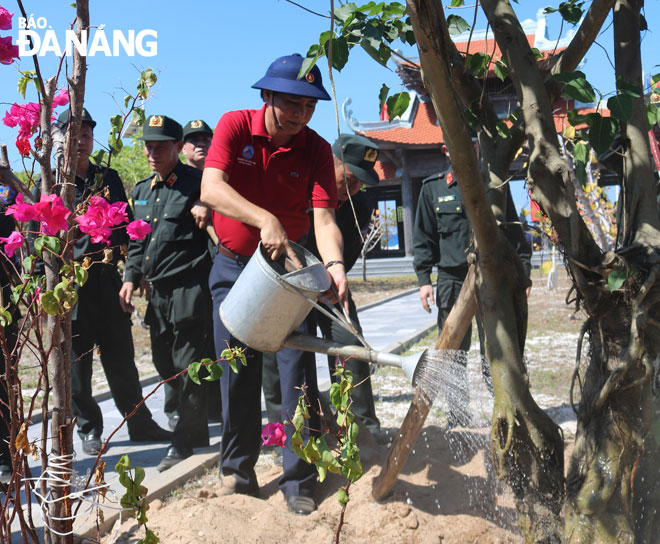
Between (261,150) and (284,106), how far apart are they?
276 millimetres

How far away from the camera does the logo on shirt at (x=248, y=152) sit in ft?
9.55

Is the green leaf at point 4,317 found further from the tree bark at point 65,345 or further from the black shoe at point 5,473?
the black shoe at point 5,473

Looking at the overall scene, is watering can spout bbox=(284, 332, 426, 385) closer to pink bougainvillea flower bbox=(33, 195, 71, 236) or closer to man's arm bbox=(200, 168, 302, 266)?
man's arm bbox=(200, 168, 302, 266)

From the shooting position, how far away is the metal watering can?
210cm

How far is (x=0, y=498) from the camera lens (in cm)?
338

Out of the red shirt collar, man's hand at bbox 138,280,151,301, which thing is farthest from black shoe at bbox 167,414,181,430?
the red shirt collar

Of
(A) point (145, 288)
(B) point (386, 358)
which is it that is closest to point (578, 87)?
(B) point (386, 358)

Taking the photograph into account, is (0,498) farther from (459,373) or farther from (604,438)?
(604,438)

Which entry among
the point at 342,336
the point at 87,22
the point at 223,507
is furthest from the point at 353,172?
the point at 87,22

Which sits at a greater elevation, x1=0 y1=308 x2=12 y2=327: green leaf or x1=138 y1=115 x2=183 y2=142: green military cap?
x1=138 y1=115 x2=183 y2=142: green military cap

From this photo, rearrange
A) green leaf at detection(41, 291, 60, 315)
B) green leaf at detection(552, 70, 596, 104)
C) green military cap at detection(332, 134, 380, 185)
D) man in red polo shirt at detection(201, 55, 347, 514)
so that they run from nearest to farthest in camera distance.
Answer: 1. green leaf at detection(41, 291, 60, 315)
2. green leaf at detection(552, 70, 596, 104)
3. man in red polo shirt at detection(201, 55, 347, 514)
4. green military cap at detection(332, 134, 380, 185)

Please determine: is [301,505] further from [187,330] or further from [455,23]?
[455,23]

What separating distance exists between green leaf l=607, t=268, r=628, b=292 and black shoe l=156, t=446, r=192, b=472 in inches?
104

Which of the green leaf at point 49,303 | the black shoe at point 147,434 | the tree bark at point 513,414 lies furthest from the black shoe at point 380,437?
the green leaf at point 49,303
